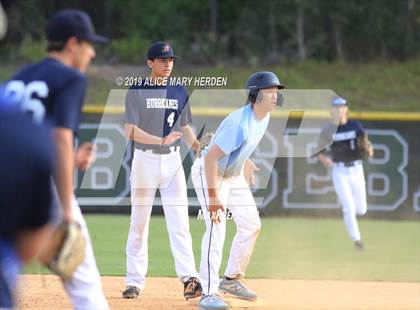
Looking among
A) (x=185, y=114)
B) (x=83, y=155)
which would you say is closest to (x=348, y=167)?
(x=185, y=114)

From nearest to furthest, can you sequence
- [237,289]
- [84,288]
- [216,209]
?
[84,288] → [216,209] → [237,289]

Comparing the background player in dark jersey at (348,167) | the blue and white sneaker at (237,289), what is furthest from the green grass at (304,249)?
the blue and white sneaker at (237,289)

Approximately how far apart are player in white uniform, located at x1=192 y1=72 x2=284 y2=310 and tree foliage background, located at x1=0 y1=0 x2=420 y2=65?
18.3m

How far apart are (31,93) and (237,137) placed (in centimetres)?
304

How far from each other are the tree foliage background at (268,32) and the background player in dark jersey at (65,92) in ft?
70.3

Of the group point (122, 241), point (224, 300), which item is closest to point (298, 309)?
point (224, 300)

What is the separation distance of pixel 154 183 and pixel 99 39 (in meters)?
3.57

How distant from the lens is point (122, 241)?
13820 mm

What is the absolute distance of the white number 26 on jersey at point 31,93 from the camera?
15.8 ft

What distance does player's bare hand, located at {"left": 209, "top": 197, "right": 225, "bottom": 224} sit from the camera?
25.1ft

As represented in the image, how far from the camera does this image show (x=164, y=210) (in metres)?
8.59

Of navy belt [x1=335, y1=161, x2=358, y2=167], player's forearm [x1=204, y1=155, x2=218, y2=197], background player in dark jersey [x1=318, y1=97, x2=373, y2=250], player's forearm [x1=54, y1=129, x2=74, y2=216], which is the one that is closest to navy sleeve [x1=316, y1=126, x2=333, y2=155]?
background player in dark jersey [x1=318, y1=97, x2=373, y2=250]

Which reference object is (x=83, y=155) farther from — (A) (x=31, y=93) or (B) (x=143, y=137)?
(B) (x=143, y=137)

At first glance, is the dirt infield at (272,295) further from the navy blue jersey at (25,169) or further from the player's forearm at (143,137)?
the navy blue jersey at (25,169)
